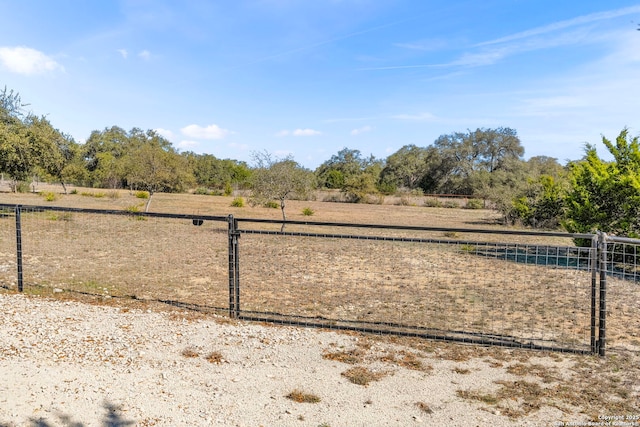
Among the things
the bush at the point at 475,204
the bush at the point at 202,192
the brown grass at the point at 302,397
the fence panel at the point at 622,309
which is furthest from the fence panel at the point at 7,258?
the bush at the point at 202,192

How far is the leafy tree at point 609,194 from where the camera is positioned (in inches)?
433

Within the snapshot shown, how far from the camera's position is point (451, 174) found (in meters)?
62.2

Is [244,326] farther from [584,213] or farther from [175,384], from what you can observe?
[584,213]

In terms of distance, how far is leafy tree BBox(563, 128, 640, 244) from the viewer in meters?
11.0

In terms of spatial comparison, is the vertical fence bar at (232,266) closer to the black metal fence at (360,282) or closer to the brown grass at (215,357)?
the black metal fence at (360,282)

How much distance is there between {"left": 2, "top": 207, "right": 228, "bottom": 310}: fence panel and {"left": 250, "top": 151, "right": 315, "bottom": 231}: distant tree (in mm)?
3087

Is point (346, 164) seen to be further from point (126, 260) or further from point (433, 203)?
point (126, 260)

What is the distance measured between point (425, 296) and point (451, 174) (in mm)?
57274

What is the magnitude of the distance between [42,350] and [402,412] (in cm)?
346

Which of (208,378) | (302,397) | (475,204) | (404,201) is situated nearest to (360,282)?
(208,378)

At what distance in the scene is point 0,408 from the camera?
3336mm

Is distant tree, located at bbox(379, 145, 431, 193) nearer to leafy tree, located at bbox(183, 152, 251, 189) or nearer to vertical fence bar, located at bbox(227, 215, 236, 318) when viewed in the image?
leafy tree, located at bbox(183, 152, 251, 189)

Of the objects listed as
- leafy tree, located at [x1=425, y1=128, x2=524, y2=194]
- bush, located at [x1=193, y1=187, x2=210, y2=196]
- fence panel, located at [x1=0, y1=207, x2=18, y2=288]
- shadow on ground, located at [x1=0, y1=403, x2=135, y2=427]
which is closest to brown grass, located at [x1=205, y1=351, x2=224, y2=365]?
shadow on ground, located at [x1=0, y1=403, x2=135, y2=427]

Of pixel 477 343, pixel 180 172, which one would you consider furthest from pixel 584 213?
pixel 180 172
